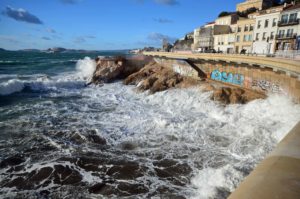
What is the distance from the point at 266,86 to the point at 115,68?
2302cm

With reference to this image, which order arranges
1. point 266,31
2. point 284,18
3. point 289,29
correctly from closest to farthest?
1. point 289,29
2. point 284,18
3. point 266,31

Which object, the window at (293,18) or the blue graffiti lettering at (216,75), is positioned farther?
the window at (293,18)

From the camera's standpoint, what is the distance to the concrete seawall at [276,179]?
138 inches

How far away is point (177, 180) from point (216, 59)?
16353 mm

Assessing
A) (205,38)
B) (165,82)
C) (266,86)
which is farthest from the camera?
(205,38)

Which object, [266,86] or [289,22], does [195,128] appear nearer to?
[266,86]

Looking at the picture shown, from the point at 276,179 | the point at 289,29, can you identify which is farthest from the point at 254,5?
the point at 276,179

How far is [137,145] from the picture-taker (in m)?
11.8

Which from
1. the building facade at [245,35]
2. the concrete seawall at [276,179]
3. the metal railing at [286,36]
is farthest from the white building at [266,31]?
the concrete seawall at [276,179]

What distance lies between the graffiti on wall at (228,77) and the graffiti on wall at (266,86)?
4.83 ft

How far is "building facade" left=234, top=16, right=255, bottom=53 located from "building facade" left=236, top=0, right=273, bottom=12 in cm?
1752

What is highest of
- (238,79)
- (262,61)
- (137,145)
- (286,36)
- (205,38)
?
(205,38)

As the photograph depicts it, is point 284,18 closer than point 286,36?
No

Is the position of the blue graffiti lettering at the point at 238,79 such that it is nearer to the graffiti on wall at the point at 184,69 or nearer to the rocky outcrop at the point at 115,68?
the graffiti on wall at the point at 184,69
